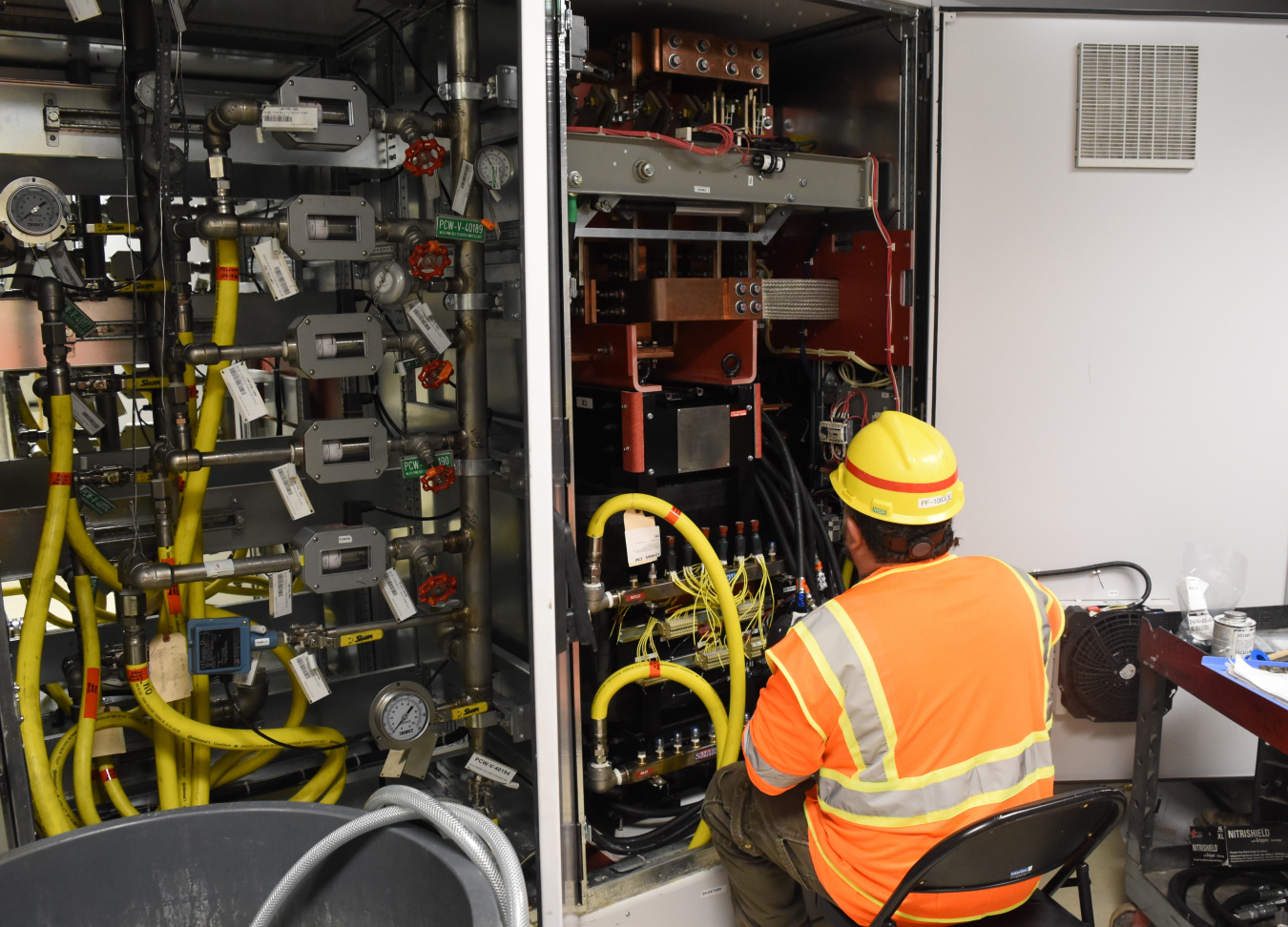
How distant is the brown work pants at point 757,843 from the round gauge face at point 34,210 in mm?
1697

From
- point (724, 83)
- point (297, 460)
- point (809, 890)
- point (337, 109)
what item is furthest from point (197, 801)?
point (724, 83)

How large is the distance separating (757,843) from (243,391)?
1.33 meters

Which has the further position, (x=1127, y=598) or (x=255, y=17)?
(x=1127, y=598)

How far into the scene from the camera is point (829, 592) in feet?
8.55

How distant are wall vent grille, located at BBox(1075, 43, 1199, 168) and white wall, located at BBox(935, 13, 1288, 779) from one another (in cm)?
3

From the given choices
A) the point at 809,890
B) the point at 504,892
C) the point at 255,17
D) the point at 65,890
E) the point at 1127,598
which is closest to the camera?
the point at 504,892

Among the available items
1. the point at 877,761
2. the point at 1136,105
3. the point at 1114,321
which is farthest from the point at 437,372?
the point at 1136,105

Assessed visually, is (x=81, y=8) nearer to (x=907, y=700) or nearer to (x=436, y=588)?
(x=436, y=588)

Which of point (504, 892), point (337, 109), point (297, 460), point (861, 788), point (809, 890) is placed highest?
point (337, 109)

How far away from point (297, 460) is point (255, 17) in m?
1.15

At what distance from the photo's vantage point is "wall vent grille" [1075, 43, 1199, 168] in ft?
8.17

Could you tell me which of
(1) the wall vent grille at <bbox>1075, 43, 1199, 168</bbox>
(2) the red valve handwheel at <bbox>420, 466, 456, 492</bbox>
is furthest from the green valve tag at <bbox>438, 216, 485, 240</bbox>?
(1) the wall vent grille at <bbox>1075, 43, 1199, 168</bbox>

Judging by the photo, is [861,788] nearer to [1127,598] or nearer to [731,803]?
[731,803]

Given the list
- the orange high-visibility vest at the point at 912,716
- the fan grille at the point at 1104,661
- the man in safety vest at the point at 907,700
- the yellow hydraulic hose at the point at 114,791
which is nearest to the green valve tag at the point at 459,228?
the man in safety vest at the point at 907,700
